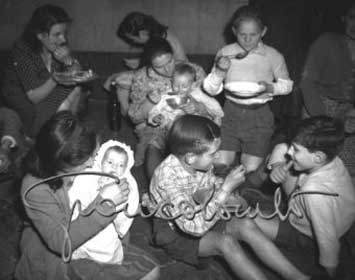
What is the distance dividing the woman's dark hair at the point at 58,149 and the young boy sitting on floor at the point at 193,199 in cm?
52

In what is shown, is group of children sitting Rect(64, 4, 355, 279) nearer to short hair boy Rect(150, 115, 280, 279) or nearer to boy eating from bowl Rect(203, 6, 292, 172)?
short hair boy Rect(150, 115, 280, 279)

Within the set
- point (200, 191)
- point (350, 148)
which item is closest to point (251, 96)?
point (350, 148)

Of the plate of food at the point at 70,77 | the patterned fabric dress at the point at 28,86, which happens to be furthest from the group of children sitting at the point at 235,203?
the patterned fabric dress at the point at 28,86

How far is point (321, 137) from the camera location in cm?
228

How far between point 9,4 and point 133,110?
8.25 feet

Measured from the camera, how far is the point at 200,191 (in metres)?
2.25

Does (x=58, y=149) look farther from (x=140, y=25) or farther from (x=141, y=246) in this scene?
(x=140, y=25)

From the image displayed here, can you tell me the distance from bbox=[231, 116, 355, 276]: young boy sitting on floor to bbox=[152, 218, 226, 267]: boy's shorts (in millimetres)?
274

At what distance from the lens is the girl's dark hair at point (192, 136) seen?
7.25ft

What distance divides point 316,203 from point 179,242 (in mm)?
807

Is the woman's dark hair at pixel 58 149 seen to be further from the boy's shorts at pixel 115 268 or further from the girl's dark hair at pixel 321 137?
the girl's dark hair at pixel 321 137

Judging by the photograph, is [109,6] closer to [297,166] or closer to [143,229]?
[143,229]

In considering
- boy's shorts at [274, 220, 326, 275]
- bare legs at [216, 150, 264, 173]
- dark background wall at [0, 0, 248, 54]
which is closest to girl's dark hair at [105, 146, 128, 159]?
boy's shorts at [274, 220, 326, 275]

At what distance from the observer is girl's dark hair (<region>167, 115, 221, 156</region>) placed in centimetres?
221
